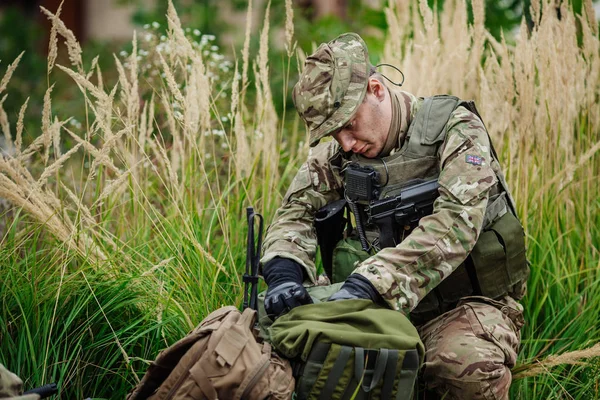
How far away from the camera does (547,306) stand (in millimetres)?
3393

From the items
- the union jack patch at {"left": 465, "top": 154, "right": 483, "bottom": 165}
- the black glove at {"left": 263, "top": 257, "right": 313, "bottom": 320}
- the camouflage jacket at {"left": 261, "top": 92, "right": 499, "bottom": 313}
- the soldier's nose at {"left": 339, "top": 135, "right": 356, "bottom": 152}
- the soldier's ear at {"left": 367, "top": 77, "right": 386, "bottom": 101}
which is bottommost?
the black glove at {"left": 263, "top": 257, "right": 313, "bottom": 320}

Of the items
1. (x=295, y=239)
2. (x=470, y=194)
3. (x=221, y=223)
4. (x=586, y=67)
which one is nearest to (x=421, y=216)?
(x=470, y=194)

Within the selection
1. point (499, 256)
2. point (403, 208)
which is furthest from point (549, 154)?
point (403, 208)

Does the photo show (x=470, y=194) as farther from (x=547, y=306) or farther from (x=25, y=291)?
(x=25, y=291)

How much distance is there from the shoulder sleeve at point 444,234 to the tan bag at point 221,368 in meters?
0.43

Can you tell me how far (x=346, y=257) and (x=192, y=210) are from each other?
2.47 ft

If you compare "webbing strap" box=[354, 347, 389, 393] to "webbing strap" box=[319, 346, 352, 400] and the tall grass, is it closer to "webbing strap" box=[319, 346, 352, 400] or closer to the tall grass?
"webbing strap" box=[319, 346, 352, 400]

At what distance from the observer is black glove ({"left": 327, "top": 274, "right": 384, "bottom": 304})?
2.43 metres

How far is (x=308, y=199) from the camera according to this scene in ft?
9.80

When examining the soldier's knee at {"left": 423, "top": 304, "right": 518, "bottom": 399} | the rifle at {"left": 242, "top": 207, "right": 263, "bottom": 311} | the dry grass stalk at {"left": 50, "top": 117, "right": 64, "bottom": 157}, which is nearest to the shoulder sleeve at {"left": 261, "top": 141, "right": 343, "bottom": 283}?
the rifle at {"left": 242, "top": 207, "right": 263, "bottom": 311}

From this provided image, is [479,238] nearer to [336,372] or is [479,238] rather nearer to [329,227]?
[329,227]

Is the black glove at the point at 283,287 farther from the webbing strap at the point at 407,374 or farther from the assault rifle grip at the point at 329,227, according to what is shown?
the webbing strap at the point at 407,374

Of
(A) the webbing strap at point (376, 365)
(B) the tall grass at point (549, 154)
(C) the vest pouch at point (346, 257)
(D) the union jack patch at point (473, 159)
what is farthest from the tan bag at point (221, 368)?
(B) the tall grass at point (549, 154)

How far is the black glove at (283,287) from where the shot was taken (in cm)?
250
